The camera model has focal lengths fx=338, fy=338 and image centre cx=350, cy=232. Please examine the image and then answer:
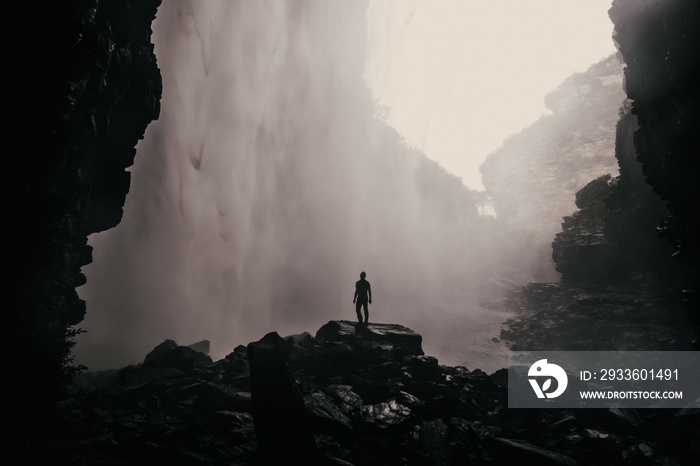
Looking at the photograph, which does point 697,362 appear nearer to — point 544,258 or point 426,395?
point 426,395

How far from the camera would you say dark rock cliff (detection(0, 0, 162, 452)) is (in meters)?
7.26

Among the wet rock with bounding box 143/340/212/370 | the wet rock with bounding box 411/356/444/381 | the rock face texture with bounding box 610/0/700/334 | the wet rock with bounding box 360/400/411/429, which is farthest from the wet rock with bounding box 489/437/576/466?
the wet rock with bounding box 143/340/212/370

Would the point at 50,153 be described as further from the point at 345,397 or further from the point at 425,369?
the point at 425,369

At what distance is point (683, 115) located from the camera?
35.6 feet

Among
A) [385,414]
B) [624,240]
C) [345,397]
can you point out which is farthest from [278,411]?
[624,240]

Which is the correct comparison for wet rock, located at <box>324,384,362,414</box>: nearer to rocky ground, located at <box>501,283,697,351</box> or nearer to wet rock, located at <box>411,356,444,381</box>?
wet rock, located at <box>411,356,444,381</box>

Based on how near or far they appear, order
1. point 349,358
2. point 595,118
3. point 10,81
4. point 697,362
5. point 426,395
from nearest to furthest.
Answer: point 10,81, point 426,395, point 349,358, point 697,362, point 595,118

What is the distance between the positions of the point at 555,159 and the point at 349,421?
11959 centimetres

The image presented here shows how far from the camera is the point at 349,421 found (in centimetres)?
939

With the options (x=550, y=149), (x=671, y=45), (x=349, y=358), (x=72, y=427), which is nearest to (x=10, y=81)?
(x=72, y=427)

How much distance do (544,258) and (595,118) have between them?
206ft

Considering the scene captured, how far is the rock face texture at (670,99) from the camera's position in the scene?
10.2m

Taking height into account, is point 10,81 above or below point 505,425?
above

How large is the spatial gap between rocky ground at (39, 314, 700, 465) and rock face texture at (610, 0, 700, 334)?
6645 mm
